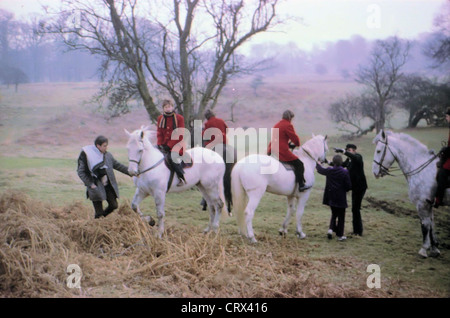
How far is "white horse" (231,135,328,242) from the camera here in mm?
6145

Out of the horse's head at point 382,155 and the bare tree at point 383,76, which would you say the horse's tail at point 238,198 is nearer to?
the horse's head at point 382,155

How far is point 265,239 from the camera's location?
20.6ft

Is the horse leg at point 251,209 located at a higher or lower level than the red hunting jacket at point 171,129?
lower

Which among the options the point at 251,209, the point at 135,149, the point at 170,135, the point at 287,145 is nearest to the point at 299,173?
the point at 287,145

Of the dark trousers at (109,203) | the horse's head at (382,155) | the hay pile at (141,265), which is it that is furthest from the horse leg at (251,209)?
the dark trousers at (109,203)

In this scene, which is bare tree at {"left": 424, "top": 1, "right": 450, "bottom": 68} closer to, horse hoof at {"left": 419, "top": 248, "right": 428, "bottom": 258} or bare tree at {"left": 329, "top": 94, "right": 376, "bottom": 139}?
horse hoof at {"left": 419, "top": 248, "right": 428, "bottom": 258}

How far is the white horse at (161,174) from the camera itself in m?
5.60

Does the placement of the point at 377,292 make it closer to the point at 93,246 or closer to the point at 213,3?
the point at 93,246

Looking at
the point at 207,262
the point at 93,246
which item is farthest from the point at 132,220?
the point at 207,262

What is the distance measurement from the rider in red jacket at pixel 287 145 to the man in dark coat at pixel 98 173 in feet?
8.29

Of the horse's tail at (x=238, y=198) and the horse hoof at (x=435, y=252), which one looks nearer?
the horse hoof at (x=435, y=252)

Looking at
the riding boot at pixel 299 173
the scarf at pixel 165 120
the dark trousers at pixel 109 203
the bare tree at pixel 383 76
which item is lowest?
the dark trousers at pixel 109 203

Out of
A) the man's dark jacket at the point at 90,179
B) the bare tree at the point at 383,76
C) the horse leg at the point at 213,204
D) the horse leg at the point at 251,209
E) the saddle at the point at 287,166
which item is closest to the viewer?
the man's dark jacket at the point at 90,179

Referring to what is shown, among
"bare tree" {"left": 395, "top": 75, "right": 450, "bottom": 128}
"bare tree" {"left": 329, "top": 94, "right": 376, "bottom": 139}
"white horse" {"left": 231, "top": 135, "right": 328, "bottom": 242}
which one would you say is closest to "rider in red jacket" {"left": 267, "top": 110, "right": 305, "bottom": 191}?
"white horse" {"left": 231, "top": 135, "right": 328, "bottom": 242}
